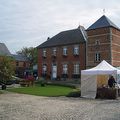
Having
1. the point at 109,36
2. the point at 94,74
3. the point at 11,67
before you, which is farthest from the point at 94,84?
the point at 109,36

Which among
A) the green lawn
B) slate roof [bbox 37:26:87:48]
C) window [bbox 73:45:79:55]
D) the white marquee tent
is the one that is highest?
slate roof [bbox 37:26:87:48]

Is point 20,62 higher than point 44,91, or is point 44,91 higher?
point 20,62

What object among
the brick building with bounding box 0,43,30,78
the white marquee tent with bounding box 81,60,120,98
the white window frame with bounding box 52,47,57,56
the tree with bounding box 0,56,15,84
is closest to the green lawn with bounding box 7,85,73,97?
the tree with bounding box 0,56,15,84

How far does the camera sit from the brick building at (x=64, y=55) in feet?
148

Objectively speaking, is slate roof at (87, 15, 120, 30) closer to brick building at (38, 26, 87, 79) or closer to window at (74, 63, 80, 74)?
brick building at (38, 26, 87, 79)

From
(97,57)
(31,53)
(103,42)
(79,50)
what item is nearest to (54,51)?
(79,50)

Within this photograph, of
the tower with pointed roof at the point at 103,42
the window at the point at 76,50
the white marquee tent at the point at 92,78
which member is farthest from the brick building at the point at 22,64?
the white marquee tent at the point at 92,78

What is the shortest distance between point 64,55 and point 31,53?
139ft

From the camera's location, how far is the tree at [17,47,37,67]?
86925 mm

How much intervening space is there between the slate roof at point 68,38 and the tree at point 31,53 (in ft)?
113

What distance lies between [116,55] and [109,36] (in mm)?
3519

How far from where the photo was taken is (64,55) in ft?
156

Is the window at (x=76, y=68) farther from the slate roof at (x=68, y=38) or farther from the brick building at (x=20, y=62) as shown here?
the brick building at (x=20, y=62)

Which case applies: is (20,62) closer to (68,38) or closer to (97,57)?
(68,38)
